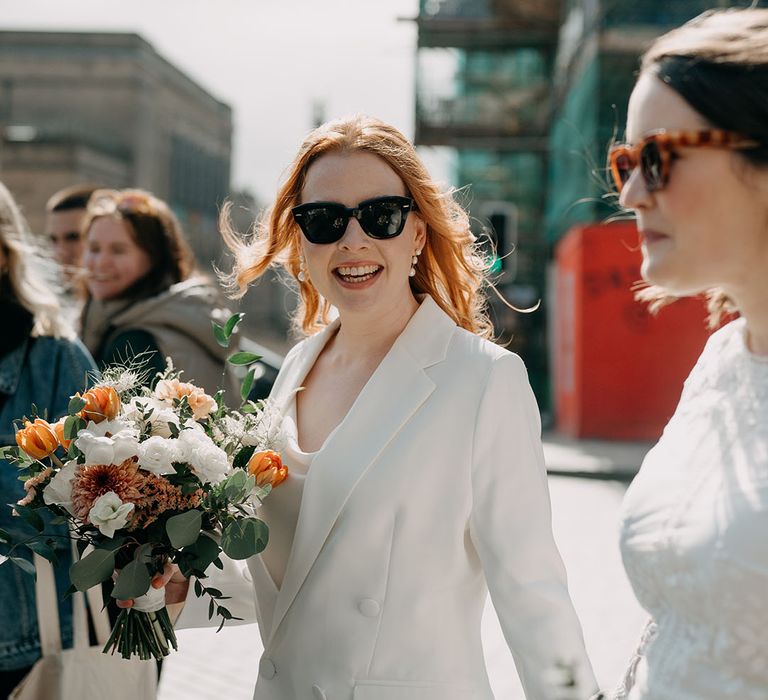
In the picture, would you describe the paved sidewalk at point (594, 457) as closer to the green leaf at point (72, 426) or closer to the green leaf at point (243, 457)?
the green leaf at point (243, 457)

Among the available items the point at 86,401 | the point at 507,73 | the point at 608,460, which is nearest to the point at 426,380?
the point at 86,401

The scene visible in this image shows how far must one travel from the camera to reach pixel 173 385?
2857mm

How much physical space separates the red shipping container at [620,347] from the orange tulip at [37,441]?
58.6ft

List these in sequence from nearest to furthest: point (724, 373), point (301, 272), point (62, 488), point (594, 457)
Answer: point (724, 373) → point (62, 488) → point (301, 272) → point (594, 457)

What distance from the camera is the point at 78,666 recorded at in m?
3.31

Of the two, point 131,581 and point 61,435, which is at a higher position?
point 61,435

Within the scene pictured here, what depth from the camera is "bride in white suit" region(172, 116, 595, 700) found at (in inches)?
105

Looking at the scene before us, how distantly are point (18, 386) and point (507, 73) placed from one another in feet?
101

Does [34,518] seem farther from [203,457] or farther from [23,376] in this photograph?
[23,376]

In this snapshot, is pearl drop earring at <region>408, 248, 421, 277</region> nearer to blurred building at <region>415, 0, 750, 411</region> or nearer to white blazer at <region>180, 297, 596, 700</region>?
white blazer at <region>180, 297, 596, 700</region>

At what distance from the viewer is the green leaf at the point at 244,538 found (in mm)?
2533

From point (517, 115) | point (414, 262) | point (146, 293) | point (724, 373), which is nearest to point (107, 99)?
point (517, 115)

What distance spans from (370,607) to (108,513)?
2.07ft

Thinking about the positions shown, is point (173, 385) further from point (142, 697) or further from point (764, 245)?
point (764, 245)
